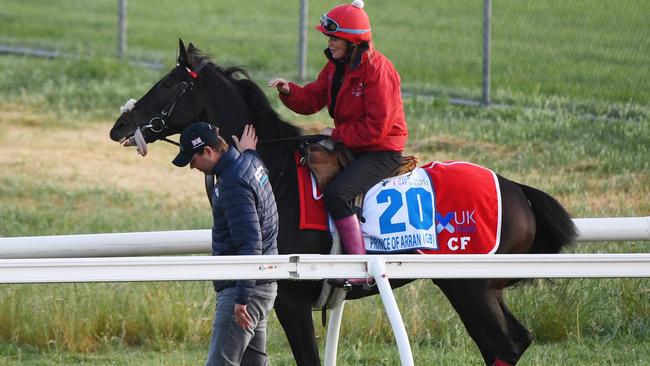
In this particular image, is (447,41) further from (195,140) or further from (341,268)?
(341,268)

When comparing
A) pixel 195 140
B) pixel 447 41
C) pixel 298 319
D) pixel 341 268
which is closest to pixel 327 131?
pixel 298 319

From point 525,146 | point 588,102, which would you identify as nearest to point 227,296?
point 525,146

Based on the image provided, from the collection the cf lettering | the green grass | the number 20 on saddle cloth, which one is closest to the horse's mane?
the number 20 on saddle cloth

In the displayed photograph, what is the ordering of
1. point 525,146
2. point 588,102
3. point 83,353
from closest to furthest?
point 83,353
point 525,146
point 588,102

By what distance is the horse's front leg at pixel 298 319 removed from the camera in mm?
6785

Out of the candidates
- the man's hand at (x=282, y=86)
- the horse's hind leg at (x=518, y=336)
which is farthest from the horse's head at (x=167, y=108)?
the horse's hind leg at (x=518, y=336)

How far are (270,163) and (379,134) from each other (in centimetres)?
67

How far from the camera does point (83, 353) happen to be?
790 centimetres

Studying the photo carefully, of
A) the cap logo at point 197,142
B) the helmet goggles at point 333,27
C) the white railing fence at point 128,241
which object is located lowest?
the white railing fence at point 128,241

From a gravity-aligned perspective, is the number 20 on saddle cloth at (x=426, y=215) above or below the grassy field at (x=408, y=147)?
above

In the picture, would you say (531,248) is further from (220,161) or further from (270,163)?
(220,161)

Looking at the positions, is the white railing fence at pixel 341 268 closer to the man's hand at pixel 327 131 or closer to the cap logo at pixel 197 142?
the cap logo at pixel 197 142

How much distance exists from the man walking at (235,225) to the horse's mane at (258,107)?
113 centimetres

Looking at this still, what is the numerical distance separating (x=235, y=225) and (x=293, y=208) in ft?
3.57
